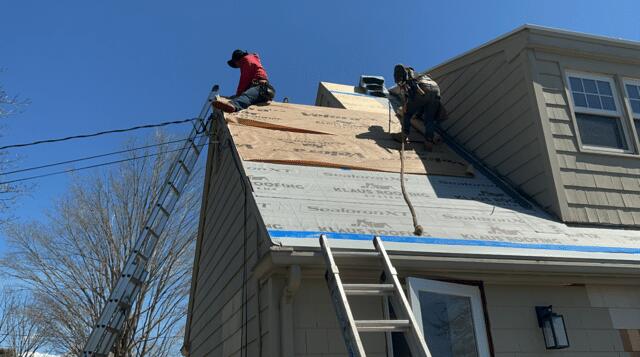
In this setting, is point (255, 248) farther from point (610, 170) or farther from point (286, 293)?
point (610, 170)

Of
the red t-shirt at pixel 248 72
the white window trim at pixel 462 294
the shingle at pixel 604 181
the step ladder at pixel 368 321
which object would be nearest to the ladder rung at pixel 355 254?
the step ladder at pixel 368 321

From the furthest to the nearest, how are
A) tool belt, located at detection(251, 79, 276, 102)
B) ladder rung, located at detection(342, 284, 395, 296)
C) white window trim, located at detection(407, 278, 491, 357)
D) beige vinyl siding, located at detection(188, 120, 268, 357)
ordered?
tool belt, located at detection(251, 79, 276, 102) → beige vinyl siding, located at detection(188, 120, 268, 357) → white window trim, located at detection(407, 278, 491, 357) → ladder rung, located at detection(342, 284, 395, 296)

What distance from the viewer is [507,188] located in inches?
245

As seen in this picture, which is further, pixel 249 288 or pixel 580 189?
pixel 580 189

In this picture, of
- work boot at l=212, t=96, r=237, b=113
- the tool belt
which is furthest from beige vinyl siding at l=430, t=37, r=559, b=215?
work boot at l=212, t=96, r=237, b=113

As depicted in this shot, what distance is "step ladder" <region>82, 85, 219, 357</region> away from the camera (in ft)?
18.3

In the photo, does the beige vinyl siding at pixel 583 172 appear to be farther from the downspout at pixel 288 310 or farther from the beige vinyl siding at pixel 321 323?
the downspout at pixel 288 310

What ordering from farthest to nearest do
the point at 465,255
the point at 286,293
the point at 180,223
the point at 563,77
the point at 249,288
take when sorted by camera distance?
the point at 180,223 < the point at 563,77 < the point at 249,288 < the point at 465,255 < the point at 286,293

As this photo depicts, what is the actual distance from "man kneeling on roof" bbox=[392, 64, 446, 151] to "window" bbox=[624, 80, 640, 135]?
249 centimetres

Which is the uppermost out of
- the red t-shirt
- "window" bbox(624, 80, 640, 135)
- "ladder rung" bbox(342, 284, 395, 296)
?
the red t-shirt

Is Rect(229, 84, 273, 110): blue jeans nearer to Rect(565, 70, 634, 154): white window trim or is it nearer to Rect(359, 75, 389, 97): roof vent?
Rect(359, 75, 389, 97): roof vent

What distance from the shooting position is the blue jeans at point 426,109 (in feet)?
23.1

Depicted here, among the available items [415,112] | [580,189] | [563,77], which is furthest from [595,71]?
[415,112]

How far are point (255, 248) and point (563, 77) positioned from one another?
4683 millimetres
